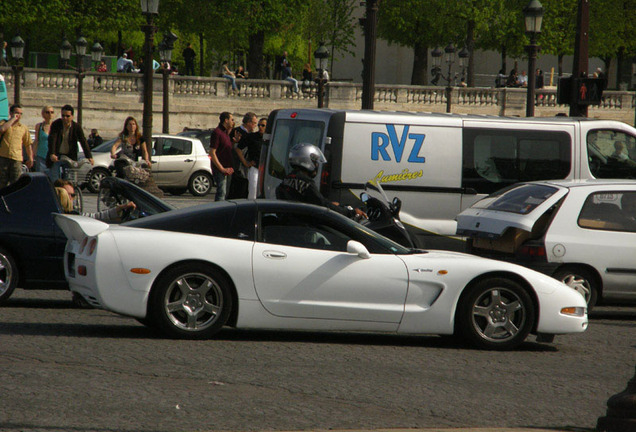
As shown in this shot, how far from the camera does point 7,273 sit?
1048cm

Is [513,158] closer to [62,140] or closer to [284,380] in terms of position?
[62,140]

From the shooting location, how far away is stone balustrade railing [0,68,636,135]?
47.2 metres

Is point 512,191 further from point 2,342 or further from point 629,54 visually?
point 629,54

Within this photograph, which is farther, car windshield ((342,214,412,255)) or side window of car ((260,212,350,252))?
car windshield ((342,214,412,255))

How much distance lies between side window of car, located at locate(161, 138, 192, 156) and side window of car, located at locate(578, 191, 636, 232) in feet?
59.5

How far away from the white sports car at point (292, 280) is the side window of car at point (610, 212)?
2547 mm

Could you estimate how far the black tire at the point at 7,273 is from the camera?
10461 mm

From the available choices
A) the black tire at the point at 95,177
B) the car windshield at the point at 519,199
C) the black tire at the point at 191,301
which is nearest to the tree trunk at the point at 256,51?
the black tire at the point at 95,177

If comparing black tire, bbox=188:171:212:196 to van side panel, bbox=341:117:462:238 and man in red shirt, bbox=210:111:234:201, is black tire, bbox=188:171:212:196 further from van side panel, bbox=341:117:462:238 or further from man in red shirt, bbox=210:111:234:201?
van side panel, bbox=341:117:462:238

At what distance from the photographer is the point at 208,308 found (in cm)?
868

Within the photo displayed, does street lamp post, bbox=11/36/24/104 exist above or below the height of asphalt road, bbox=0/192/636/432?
above

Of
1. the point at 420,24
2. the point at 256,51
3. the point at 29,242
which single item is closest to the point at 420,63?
the point at 420,24

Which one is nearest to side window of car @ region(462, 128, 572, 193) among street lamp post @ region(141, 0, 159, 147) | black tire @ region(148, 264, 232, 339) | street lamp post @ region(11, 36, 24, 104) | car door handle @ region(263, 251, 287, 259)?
car door handle @ region(263, 251, 287, 259)

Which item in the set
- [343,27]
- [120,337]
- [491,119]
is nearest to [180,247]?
[120,337]
